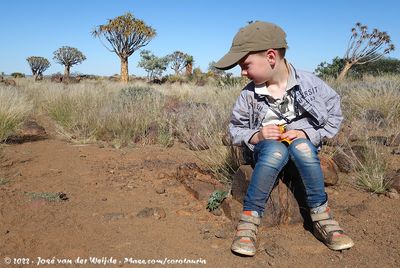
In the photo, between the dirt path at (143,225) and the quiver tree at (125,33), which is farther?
the quiver tree at (125,33)

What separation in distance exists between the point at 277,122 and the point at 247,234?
84cm

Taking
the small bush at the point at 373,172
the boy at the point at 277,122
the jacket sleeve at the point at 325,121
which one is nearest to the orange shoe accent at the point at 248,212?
the boy at the point at 277,122

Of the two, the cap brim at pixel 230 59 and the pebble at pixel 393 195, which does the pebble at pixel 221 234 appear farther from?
the pebble at pixel 393 195

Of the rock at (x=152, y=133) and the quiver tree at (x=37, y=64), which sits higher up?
the quiver tree at (x=37, y=64)

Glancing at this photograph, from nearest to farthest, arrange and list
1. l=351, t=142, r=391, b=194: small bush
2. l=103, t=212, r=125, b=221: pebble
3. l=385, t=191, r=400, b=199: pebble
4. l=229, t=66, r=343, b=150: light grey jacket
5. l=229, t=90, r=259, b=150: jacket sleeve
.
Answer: l=229, t=66, r=343, b=150: light grey jacket
l=229, t=90, r=259, b=150: jacket sleeve
l=103, t=212, r=125, b=221: pebble
l=385, t=191, r=400, b=199: pebble
l=351, t=142, r=391, b=194: small bush

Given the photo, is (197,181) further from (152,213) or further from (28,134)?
(28,134)

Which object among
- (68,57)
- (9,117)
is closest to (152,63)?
(68,57)

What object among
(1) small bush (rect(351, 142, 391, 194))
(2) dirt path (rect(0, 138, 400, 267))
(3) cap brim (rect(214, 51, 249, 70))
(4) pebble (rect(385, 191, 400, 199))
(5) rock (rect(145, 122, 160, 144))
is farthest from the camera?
(5) rock (rect(145, 122, 160, 144))

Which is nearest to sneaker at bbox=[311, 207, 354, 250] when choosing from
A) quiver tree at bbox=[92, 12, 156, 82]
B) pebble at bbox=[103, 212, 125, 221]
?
pebble at bbox=[103, 212, 125, 221]

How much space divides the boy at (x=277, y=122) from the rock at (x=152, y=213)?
0.69 metres

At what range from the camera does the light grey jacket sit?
2666 millimetres

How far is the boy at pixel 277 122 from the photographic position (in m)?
2.54

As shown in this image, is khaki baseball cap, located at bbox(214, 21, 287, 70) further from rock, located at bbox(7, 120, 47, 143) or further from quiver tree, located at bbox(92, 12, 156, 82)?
Answer: quiver tree, located at bbox(92, 12, 156, 82)

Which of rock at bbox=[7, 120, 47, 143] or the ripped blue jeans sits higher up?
the ripped blue jeans
